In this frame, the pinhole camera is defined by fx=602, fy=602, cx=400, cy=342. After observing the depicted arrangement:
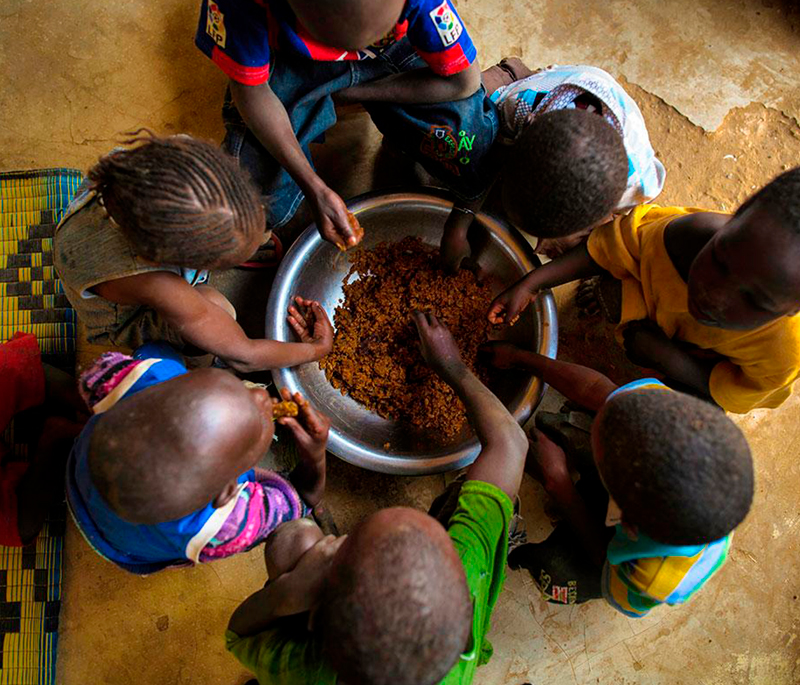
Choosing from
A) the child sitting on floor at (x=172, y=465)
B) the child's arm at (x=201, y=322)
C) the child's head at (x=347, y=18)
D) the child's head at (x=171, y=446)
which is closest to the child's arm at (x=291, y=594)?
the child sitting on floor at (x=172, y=465)

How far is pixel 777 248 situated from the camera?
3.59 ft

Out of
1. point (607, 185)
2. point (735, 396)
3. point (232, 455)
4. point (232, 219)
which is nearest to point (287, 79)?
point (232, 219)

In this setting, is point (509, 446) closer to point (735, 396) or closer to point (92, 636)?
point (735, 396)

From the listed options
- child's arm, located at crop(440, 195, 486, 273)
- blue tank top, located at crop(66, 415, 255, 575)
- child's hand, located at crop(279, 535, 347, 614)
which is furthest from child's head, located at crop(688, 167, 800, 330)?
blue tank top, located at crop(66, 415, 255, 575)

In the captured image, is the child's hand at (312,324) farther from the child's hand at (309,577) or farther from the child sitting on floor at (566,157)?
the child's hand at (309,577)

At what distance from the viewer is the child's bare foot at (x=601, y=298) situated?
1.63m

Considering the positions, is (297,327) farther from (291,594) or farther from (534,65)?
(534,65)

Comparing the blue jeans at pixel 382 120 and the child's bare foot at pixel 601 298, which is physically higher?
the blue jeans at pixel 382 120

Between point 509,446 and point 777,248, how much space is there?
2.12 ft

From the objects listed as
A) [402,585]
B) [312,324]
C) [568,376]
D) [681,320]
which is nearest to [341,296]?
[312,324]

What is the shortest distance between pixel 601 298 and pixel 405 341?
0.56 metres

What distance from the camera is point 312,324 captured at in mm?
1658

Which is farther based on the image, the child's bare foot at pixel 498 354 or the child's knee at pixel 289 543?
the child's bare foot at pixel 498 354

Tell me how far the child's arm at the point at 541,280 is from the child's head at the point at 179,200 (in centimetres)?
75
